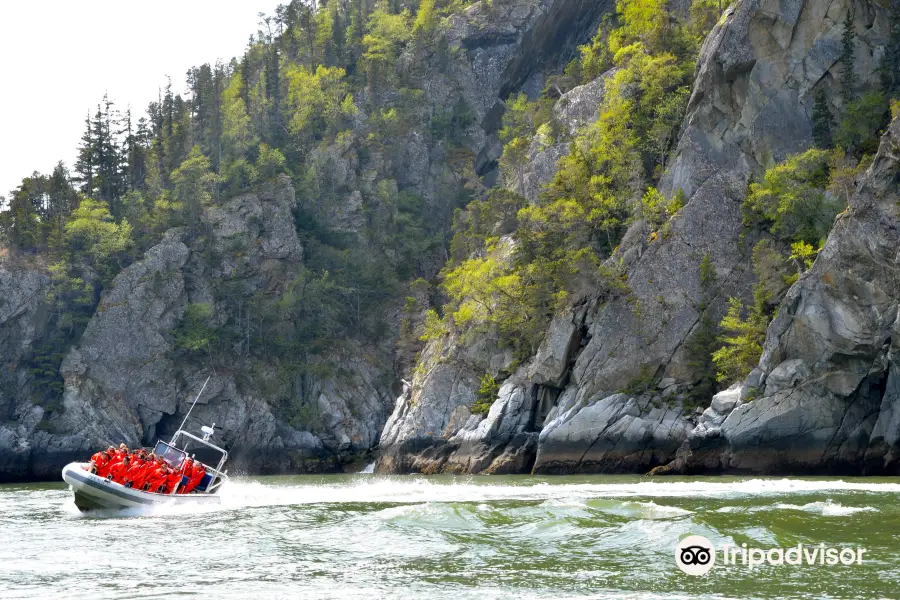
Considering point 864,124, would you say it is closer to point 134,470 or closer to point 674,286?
point 674,286

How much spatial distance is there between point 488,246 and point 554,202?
7.84 metres

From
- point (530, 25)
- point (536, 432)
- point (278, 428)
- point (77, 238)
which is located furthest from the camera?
point (530, 25)

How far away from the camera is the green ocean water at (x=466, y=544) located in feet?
53.5

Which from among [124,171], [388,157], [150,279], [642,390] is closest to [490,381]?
[642,390]

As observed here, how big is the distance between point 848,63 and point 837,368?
63.0 feet

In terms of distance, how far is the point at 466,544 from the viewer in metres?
21.2

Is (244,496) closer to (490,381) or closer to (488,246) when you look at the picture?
(490,381)

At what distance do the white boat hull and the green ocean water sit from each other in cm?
38


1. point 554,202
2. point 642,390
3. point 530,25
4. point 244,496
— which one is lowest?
point 244,496

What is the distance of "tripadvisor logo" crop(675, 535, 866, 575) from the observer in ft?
56.1

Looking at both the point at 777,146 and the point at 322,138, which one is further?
the point at 322,138

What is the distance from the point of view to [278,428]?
70.8 meters

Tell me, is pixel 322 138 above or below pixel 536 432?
above

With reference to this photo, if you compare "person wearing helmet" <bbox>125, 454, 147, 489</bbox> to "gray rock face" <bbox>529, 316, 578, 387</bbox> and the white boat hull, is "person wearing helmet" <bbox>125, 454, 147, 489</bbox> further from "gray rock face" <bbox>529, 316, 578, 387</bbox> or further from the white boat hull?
"gray rock face" <bbox>529, 316, 578, 387</bbox>
